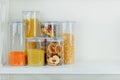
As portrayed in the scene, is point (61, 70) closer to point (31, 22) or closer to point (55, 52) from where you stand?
point (55, 52)

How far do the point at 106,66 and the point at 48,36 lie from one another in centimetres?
28

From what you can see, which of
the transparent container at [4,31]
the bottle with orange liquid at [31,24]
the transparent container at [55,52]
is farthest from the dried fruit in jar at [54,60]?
the transparent container at [4,31]

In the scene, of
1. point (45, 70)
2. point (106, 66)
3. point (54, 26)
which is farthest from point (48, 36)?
point (106, 66)

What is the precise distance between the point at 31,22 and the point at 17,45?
0.12 meters

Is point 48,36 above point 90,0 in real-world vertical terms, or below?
below

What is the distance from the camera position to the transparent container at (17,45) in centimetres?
101

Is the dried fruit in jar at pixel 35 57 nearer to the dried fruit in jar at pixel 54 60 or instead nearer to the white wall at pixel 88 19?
the dried fruit in jar at pixel 54 60

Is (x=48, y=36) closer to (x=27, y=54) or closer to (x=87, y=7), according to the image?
(x=27, y=54)

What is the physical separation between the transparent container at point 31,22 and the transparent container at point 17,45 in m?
0.02

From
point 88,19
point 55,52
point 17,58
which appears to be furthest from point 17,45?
point 88,19

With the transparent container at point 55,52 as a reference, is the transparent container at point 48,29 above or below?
above

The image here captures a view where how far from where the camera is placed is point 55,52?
101 centimetres

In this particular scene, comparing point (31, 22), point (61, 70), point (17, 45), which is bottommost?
point (61, 70)

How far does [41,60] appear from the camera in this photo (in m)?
1.01
